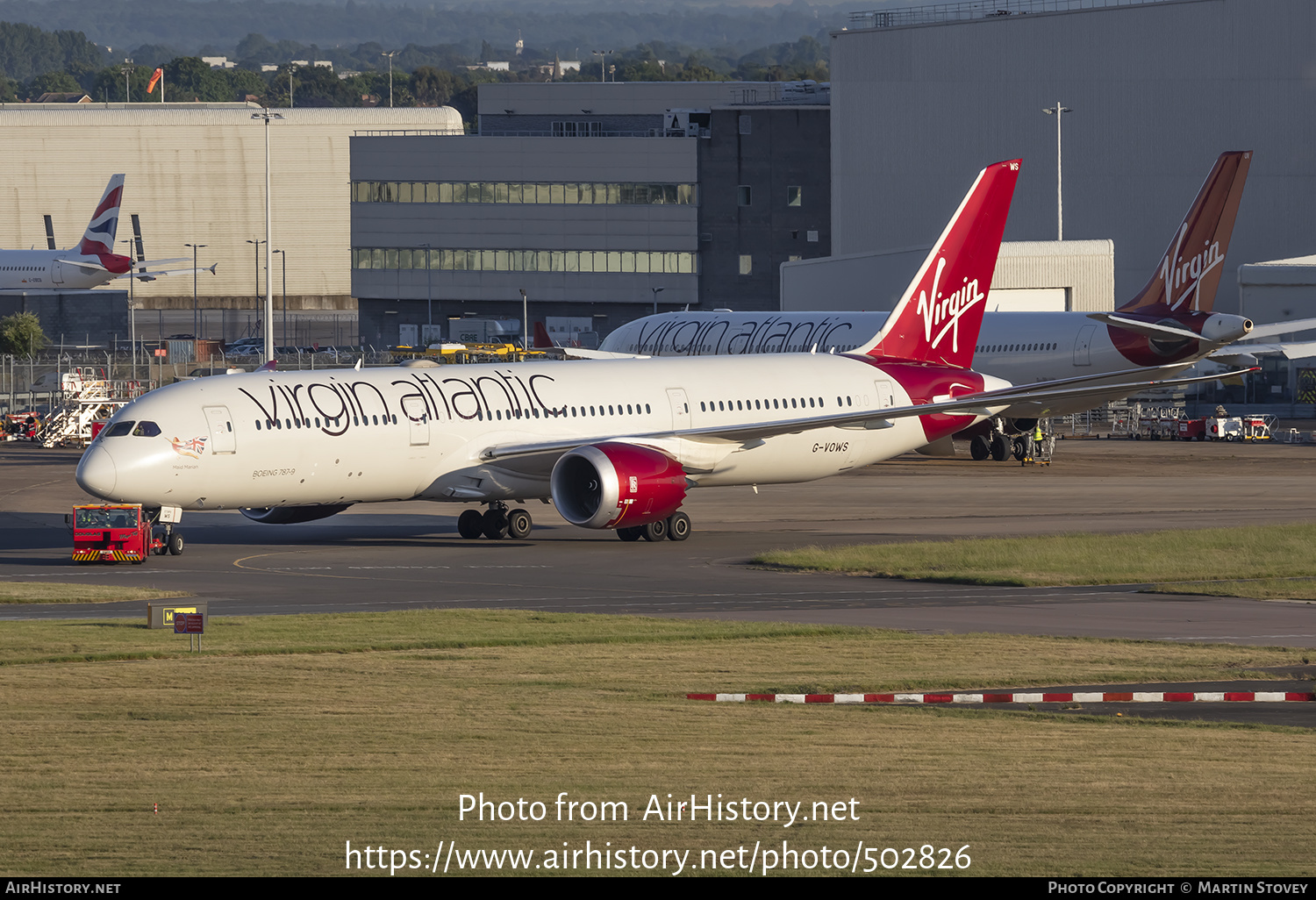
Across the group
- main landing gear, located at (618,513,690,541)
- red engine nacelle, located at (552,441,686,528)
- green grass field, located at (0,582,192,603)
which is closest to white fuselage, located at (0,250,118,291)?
main landing gear, located at (618,513,690,541)

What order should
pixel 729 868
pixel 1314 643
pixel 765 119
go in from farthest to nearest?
pixel 765 119 < pixel 1314 643 < pixel 729 868

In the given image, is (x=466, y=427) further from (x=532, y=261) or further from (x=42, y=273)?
(x=42, y=273)

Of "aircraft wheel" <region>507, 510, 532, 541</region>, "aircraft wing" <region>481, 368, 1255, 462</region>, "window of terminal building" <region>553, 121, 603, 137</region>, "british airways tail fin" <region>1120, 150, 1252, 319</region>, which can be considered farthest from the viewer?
"window of terminal building" <region>553, 121, 603, 137</region>

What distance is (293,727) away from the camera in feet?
65.2

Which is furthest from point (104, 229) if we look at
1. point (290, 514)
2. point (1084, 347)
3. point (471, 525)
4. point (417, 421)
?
point (417, 421)

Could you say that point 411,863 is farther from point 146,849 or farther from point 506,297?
point 506,297

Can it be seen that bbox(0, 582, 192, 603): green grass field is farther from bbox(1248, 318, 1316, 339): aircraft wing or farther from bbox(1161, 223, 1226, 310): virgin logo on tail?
bbox(1248, 318, 1316, 339): aircraft wing

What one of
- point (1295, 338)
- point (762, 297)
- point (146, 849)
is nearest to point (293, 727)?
point (146, 849)

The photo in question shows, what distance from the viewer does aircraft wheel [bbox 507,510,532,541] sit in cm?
4453

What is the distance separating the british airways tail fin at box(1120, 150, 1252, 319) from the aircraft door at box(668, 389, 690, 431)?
26.8 meters

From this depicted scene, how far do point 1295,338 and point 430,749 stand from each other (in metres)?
84.6

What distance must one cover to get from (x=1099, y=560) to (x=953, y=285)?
46.2 feet

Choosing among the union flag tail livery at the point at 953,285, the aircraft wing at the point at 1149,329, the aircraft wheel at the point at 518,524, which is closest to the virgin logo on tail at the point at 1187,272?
the aircraft wing at the point at 1149,329

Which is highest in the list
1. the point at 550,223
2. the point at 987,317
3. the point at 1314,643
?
the point at 550,223
